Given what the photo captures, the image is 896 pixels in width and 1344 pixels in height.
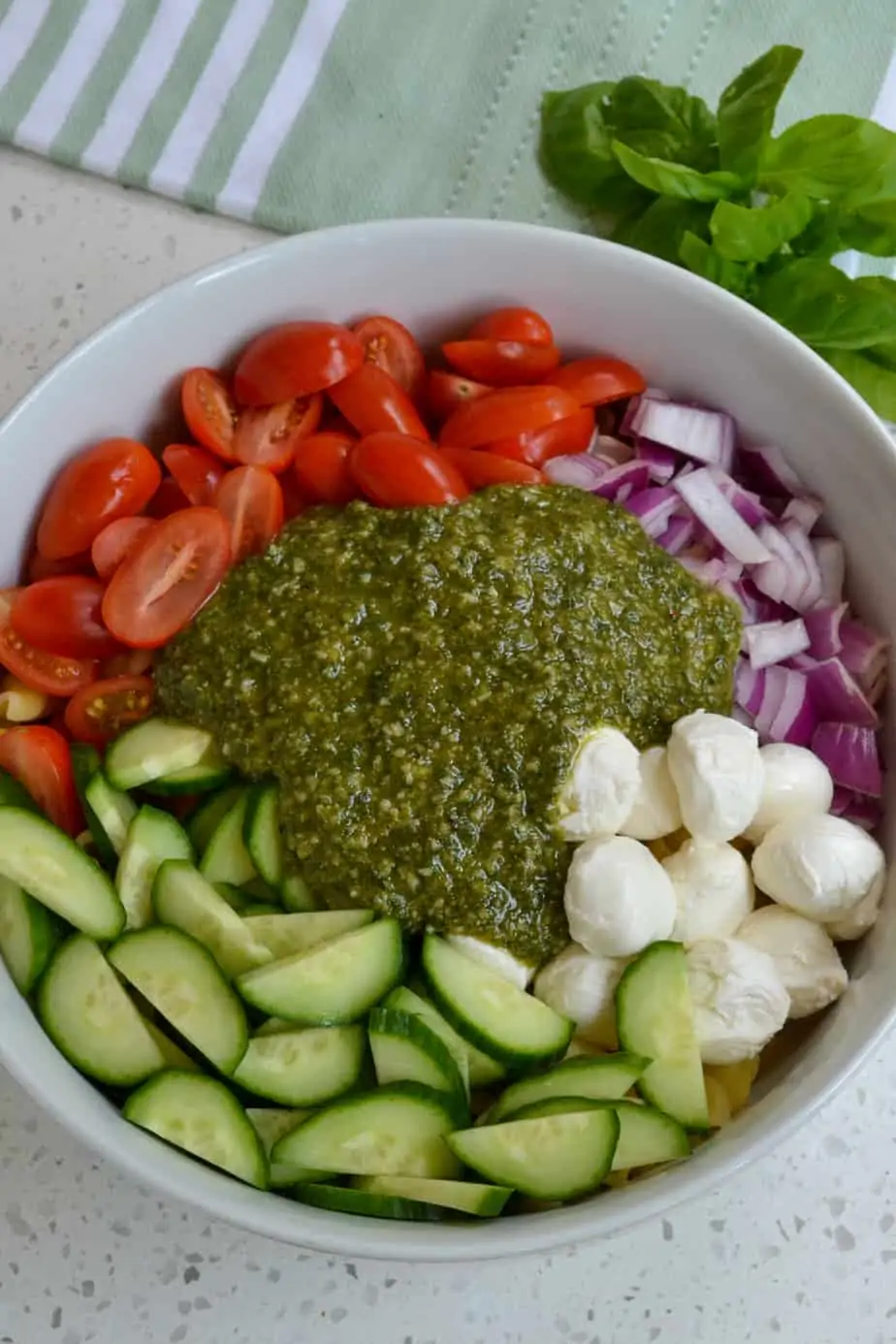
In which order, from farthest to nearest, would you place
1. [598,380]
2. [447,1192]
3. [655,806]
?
[598,380] → [655,806] → [447,1192]

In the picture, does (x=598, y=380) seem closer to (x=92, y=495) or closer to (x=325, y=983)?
(x=92, y=495)

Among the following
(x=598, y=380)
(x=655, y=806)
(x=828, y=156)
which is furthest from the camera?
(x=828, y=156)

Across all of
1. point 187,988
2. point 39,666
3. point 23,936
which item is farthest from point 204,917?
point 39,666

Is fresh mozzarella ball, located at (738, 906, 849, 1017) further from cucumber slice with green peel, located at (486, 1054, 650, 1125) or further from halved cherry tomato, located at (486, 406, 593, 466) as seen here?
halved cherry tomato, located at (486, 406, 593, 466)

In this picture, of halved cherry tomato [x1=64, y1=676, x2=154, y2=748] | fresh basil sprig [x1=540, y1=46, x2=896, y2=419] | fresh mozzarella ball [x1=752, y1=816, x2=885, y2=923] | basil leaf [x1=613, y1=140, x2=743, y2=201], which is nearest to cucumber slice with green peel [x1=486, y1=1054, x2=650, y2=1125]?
fresh mozzarella ball [x1=752, y1=816, x2=885, y2=923]

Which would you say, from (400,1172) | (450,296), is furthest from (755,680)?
(400,1172)

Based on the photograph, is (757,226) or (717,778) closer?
(717,778)
